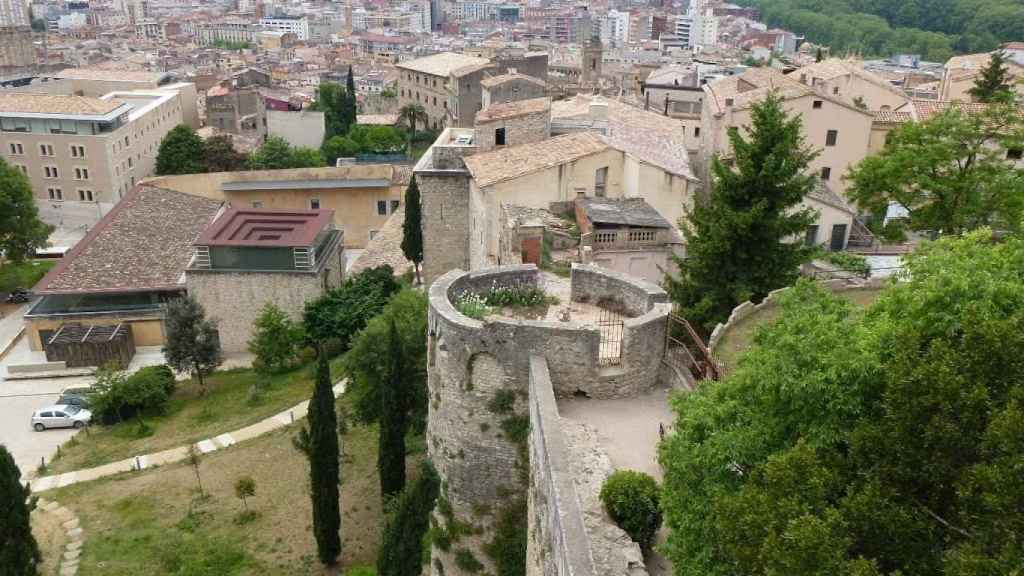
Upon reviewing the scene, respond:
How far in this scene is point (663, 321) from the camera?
48.9 feet

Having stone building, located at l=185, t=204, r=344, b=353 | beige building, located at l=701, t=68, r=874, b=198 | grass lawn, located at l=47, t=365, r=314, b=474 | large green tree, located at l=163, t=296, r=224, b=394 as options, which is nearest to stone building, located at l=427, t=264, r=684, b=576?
grass lawn, located at l=47, t=365, r=314, b=474

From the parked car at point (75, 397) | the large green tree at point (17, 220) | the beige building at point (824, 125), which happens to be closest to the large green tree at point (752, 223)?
the beige building at point (824, 125)

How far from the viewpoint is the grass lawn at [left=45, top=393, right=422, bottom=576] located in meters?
21.0

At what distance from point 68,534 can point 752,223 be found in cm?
2101

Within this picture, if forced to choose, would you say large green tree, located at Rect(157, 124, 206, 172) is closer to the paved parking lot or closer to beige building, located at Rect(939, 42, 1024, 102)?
the paved parking lot

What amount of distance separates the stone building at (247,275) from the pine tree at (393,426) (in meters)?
17.2

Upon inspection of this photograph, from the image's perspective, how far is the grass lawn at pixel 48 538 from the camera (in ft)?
70.1

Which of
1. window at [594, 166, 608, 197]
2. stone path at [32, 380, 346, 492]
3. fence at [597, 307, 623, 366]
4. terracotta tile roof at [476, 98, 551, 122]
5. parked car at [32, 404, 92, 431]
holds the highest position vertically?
terracotta tile roof at [476, 98, 551, 122]

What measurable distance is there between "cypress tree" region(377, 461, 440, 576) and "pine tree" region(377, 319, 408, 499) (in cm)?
393

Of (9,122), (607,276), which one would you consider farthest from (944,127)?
(9,122)

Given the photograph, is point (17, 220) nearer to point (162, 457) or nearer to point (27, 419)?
point (27, 419)

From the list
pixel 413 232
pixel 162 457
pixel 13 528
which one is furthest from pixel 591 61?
pixel 13 528

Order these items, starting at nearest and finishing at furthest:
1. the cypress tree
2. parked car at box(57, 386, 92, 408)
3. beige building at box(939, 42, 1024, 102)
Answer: the cypress tree → parked car at box(57, 386, 92, 408) → beige building at box(939, 42, 1024, 102)

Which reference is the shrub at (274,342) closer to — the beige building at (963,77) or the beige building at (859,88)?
the beige building at (859,88)
